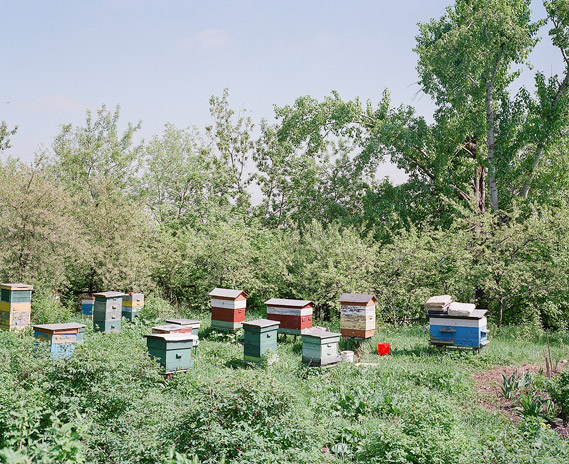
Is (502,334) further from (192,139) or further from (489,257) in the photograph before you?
(192,139)

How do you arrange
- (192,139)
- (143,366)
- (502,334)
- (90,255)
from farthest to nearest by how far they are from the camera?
(192,139)
(90,255)
(502,334)
(143,366)

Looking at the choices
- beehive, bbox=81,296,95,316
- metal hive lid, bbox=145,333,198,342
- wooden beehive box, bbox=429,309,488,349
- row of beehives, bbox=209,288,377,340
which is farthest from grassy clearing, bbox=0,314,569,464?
beehive, bbox=81,296,95,316

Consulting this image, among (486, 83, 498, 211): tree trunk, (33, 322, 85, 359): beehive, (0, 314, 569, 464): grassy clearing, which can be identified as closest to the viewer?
(0, 314, 569, 464): grassy clearing

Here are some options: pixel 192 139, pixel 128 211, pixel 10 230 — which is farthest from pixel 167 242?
pixel 192 139

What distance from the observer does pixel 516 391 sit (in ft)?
24.2

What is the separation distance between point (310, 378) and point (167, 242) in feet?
32.7

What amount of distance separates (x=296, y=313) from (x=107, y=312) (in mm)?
4452

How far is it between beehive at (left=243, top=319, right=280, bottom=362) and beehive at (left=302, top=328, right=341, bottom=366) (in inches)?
26.9

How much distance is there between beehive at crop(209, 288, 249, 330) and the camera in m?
11.3

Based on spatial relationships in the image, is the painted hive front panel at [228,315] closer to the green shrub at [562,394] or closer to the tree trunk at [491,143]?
the green shrub at [562,394]

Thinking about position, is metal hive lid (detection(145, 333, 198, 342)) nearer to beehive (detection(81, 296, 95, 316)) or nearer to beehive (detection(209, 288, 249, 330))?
beehive (detection(209, 288, 249, 330))

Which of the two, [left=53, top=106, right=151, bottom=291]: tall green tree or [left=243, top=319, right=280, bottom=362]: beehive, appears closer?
[left=243, top=319, right=280, bottom=362]: beehive

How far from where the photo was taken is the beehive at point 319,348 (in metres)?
8.80

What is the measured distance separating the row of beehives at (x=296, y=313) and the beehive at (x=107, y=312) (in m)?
2.32
